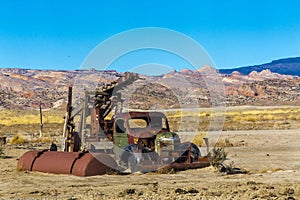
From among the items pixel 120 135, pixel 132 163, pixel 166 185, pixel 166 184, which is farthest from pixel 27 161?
pixel 166 185

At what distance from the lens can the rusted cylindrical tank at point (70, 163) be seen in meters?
14.7

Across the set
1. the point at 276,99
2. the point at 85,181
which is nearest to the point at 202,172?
the point at 85,181

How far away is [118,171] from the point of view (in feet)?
50.0

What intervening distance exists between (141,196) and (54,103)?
122 meters

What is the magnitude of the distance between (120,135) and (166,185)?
448 centimetres

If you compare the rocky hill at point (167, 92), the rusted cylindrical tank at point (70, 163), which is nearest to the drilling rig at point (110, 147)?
the rusted cylindrical tank at point (70, 163)

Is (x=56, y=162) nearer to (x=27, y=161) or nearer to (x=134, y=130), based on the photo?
(x=27, y=161)

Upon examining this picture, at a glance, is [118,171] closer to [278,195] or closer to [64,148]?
[64,148]

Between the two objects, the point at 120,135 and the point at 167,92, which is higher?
the point at 167,92

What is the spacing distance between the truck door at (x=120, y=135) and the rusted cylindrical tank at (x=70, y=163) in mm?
1121

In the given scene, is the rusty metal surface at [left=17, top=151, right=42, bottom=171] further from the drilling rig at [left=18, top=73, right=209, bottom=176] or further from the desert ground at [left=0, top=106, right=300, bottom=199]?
the desert ground at [left=0, top=106, right=300, bottom=199]

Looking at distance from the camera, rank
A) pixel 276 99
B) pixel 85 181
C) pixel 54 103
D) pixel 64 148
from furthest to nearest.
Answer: pixel 276 99 < pixel 54 103 < pixel 64 148 < pixel 85 181

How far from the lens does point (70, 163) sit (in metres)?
15.1

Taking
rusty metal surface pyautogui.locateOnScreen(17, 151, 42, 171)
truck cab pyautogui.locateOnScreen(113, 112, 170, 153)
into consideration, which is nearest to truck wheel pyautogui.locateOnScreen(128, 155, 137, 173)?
truck cab pyautogui.locateOnScreen(113, 112, 170, 153)
